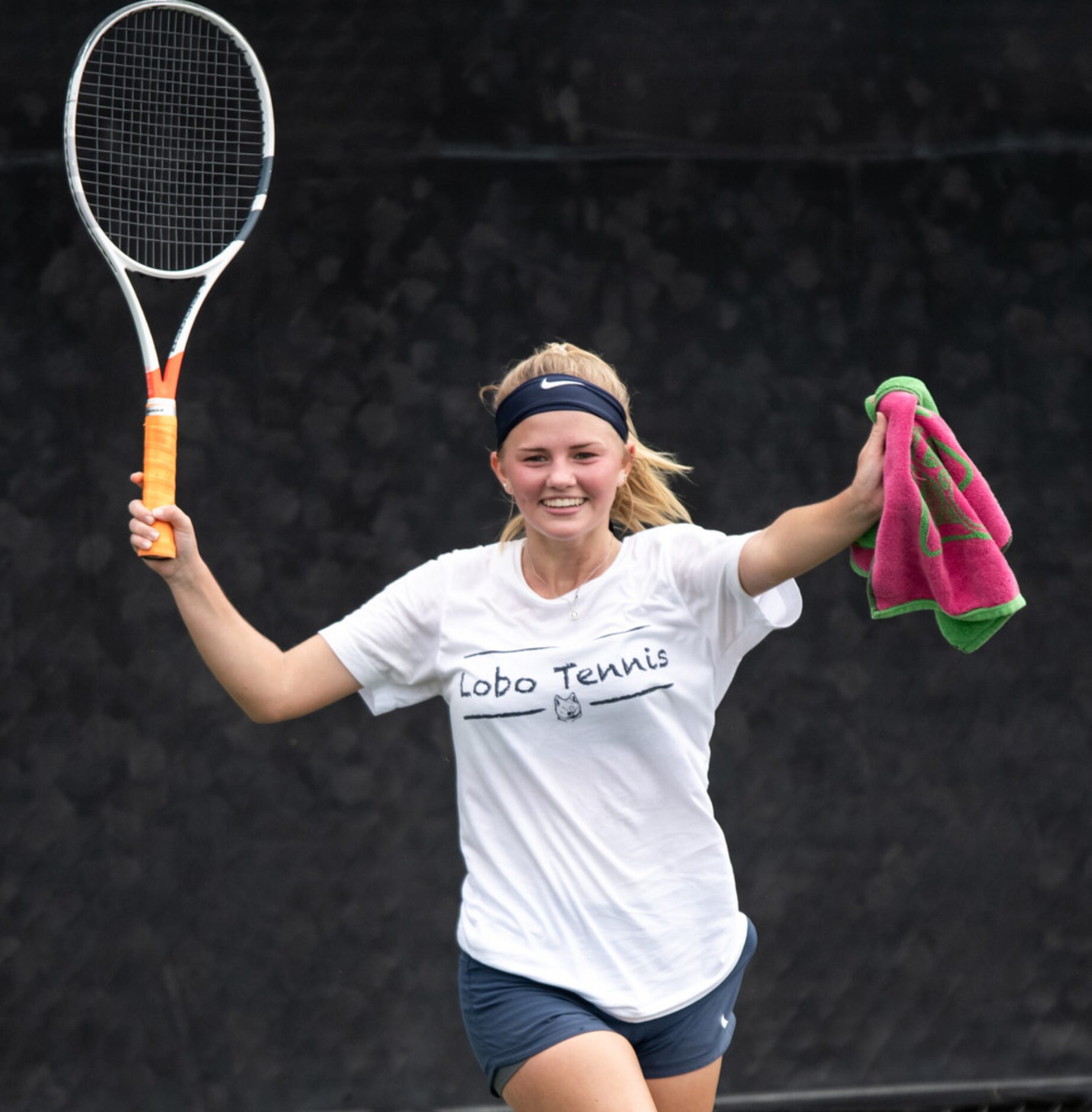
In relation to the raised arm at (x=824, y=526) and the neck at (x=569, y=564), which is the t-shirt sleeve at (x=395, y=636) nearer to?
the neck at (x=569, y=564)

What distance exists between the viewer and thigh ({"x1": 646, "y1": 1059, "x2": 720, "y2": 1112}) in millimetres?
2424

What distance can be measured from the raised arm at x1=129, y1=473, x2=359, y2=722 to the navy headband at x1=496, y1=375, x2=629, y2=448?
1.53ft

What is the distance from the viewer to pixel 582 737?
2.35 metres

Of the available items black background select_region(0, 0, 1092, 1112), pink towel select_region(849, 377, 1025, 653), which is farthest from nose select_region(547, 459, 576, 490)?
black background select_region(0, 0, 1092, 1112)

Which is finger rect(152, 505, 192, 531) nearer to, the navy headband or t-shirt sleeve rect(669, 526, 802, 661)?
the navy headband

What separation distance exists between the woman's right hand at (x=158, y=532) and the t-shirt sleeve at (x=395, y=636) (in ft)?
1.03

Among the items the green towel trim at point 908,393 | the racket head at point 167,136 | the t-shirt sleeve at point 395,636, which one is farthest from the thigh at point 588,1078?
the racket head at point 167,136

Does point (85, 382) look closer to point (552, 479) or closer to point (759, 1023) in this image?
point (552, 479)

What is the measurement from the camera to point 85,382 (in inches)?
144

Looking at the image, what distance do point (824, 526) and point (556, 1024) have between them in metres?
0.81

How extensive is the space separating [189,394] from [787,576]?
1883mm

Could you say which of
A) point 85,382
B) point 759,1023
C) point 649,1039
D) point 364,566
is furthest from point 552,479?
point 759,1023

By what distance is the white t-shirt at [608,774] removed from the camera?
234 centimetres

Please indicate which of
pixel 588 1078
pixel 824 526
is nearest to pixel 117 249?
pixel 824 526
